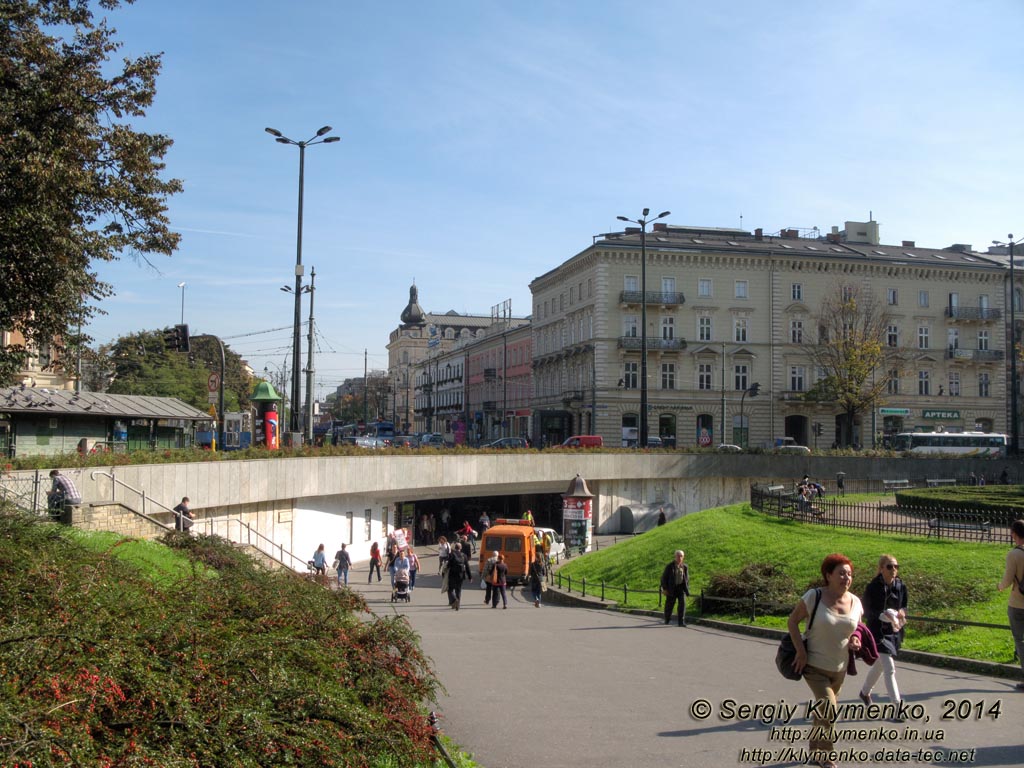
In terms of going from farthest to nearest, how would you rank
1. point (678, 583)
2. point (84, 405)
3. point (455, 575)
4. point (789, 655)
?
point (84, 405) < point (455, 575) < point (678, 583) < point (789, 655)

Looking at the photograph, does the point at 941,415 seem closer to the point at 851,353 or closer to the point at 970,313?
the point at 970,313

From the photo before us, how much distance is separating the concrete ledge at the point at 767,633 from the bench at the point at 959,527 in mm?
7472

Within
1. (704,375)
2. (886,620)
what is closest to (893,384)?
(704,375)

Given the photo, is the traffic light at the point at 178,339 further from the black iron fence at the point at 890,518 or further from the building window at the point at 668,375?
the building window at the point at 668,375

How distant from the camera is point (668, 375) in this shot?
6575 cm

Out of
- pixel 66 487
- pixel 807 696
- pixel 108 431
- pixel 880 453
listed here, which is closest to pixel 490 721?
pixel 807 696

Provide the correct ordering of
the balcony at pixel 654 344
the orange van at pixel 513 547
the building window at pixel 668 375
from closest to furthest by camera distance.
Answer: the orange van at pixel 513 547 < the balcony at pixel 654 344 < the building window at pixel 668 375

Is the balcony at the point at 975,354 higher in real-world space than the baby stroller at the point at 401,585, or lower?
higher

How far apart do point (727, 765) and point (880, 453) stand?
4514 cm

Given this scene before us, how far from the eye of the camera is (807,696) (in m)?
10.6

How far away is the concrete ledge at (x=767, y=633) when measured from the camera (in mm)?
11633

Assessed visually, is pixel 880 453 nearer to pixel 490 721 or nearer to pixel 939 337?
pixel 939 337

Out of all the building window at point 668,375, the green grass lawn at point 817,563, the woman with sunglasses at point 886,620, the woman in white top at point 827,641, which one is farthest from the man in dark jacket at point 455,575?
the building window at point 668,375

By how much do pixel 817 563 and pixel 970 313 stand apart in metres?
57.4
